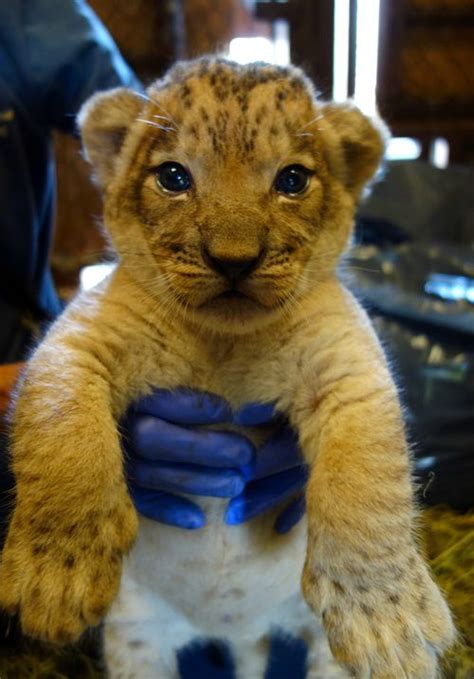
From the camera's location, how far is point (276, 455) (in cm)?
130

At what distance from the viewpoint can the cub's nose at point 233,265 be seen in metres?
1.06

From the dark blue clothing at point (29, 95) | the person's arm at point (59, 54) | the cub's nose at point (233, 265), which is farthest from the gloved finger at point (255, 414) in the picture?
the person's arm at point (59, 54)

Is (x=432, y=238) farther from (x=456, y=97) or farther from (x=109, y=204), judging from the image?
(x=109, y=204)

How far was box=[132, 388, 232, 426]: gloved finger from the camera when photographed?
48.8 inches

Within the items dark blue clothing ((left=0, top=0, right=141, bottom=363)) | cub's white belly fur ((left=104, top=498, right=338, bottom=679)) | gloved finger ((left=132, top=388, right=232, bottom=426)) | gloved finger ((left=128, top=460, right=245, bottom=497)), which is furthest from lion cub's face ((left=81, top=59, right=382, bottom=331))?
dark blue clothing ((left=0, top=0, right=141, bottom=363))

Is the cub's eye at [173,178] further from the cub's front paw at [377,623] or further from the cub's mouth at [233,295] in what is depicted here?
the cub's front paw at [377,623]

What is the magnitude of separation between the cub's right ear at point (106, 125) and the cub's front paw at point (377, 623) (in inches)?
32.6

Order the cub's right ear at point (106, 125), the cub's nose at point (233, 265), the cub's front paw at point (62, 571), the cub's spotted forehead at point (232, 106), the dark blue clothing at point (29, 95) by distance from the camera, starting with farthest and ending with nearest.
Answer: the dark blue clothing at point (29, 95) < the cub's right ear at point (106, 125) < the cub's spotted forehead at point (232, 106) < the cub's nose at point (233, 265) < the cub's front paw at point (62, 571)

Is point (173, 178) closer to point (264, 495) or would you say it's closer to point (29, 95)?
point (264, 495)

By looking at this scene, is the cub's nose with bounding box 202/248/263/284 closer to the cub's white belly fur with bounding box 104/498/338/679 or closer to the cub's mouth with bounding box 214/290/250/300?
the cub's mouth with bounding box 214/290/250/300

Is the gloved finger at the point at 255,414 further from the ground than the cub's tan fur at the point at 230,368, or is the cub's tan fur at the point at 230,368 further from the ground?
the cub's tan fur at the point at 230,368

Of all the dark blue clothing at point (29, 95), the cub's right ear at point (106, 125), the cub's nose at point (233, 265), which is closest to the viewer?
the cub's nose at point (233, 265)

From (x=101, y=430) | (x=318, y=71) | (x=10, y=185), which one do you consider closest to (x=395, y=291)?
(x=318, y=71)

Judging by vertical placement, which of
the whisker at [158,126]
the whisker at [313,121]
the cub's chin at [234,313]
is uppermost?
the whisker at [158,126]
